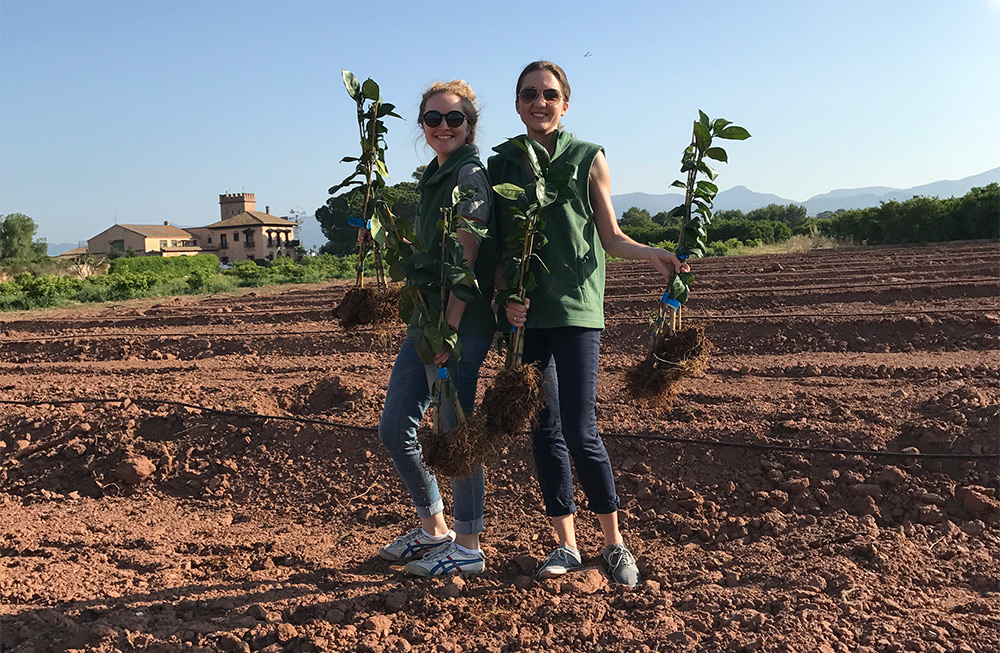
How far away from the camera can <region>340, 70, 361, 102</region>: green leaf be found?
Answer: 2.81m

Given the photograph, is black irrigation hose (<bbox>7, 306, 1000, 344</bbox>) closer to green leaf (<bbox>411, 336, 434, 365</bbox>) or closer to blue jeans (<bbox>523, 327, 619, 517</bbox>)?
blue jeans (<bbox>523, 327, 619, 517</bbox>)

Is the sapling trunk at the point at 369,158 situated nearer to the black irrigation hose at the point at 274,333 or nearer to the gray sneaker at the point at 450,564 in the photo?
the gray sneaker at the point at 450,564

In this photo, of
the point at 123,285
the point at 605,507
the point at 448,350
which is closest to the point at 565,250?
the point at 448,350

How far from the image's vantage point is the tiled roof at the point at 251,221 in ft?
183

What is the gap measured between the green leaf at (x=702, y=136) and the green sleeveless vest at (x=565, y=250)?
40 centimetres

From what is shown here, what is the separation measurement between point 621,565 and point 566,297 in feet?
3.14

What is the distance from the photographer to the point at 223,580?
110 inches

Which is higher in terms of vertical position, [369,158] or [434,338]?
[369,158]

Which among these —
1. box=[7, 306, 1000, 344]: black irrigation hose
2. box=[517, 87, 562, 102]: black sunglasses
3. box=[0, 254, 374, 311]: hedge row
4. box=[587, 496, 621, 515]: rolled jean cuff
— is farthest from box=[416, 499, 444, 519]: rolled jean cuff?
box=[0, 254, 374, 311]: hedge row

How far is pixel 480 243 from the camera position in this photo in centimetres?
246

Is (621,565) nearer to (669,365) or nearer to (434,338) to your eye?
(669,365)

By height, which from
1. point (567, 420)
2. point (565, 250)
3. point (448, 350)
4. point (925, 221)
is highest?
point (925, 221)

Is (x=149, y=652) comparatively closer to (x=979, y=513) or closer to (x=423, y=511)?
(x=423, y=511)

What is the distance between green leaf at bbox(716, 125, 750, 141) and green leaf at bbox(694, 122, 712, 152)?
0.04 meters
